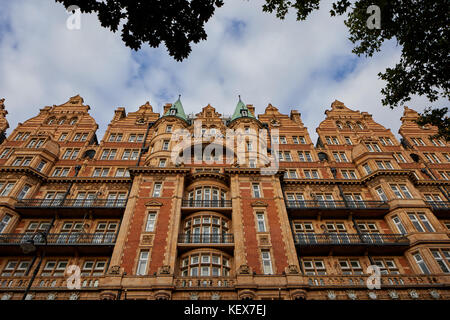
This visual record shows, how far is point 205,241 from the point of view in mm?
21891

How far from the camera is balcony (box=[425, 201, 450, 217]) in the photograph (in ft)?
84.7

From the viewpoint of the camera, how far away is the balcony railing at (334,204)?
25469mm

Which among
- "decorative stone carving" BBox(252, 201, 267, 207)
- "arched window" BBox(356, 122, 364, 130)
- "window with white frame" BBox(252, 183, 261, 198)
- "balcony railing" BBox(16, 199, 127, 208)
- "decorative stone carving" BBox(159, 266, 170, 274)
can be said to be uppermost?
"arched window" BBox(356, 122, 364, 130)

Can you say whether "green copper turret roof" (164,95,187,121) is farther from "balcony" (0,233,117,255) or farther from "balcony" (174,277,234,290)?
"balcony" (174,277,234,290)

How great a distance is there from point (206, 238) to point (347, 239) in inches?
469

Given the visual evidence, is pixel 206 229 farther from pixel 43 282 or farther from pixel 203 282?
pixel 43 282

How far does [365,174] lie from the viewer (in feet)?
95.9

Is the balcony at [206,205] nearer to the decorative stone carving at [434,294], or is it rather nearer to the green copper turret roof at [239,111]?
the green copper turret roof at [239,111]

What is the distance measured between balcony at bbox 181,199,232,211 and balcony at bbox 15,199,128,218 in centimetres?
553

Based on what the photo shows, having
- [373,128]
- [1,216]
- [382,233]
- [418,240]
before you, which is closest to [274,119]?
[373,128]

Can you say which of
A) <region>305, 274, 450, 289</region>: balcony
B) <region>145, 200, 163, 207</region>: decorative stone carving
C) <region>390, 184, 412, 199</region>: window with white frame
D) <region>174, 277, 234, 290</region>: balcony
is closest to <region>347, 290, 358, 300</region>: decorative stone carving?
<region>305, 274, 450, 289</region>: balcony

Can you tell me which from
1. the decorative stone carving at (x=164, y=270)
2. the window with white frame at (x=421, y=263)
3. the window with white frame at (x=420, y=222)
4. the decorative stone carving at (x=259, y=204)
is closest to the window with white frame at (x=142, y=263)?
the decorative stone carving at (x=164, y=270)

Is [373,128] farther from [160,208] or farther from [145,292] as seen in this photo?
[145,292]
